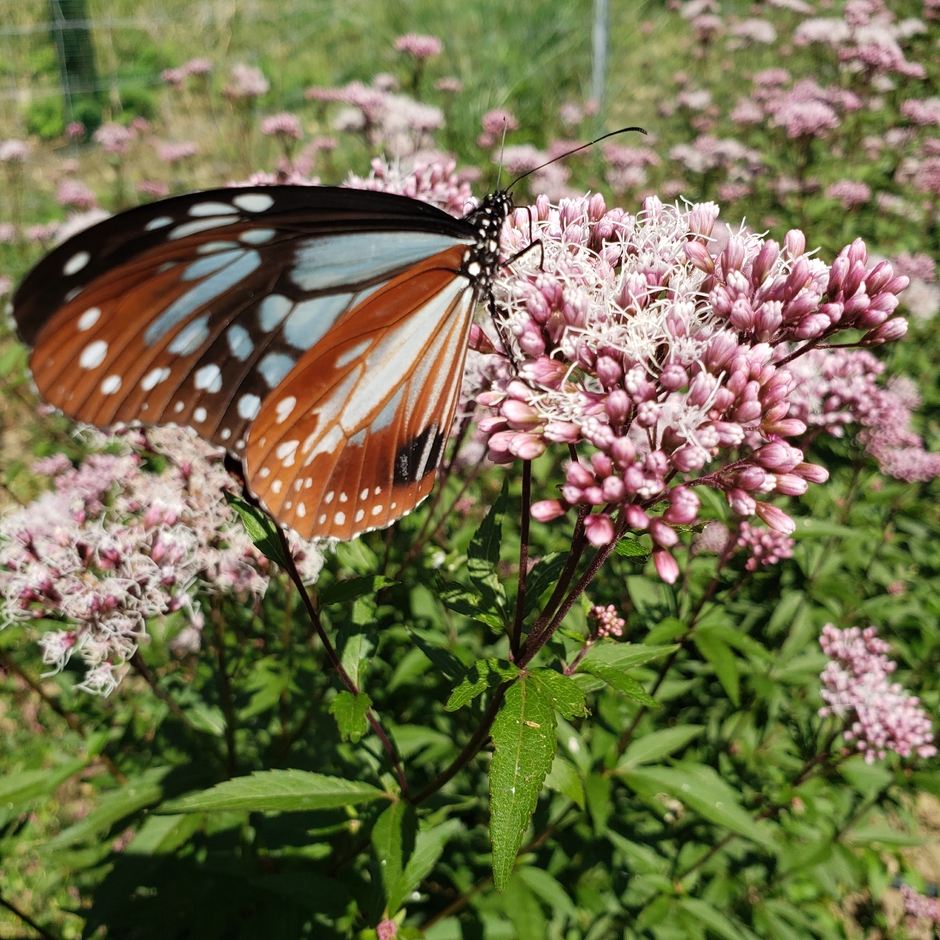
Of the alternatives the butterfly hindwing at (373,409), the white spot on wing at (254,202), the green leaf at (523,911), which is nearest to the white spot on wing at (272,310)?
the butterfly hindwing at (373,409)

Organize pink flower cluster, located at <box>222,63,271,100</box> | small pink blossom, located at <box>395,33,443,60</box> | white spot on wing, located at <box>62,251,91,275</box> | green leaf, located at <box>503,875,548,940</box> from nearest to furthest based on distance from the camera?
white spot on wing, located at <box>62,251,91,275</box> → green leaf, located at <box>503,875,548,940</box> → small pink blossom, located at <box>395,33,443,60</box> → pink flower cluster, located at <box>222,63,271,100</box>

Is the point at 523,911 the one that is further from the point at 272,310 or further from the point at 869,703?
the point at 272,310

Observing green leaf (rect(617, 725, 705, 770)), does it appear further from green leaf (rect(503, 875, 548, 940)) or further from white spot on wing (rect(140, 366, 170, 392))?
white spot on wing (rect(140, 366, 170, 392))

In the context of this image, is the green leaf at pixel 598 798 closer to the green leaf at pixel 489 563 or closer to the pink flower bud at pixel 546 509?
the green leaf at pixel 489 563

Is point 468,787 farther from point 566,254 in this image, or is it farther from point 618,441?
point 566,254

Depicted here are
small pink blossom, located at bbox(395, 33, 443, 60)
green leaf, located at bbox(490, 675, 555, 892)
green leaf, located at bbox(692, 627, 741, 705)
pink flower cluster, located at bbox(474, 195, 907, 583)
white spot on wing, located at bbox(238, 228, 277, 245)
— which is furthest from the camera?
small pink blossom, located at bbox(395, 33, 443, 60)

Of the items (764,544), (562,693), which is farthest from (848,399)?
(562,693)

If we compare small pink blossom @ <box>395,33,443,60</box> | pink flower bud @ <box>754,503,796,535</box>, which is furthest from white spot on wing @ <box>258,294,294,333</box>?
small pink blossom @ <box>395,33,443,60</box>
